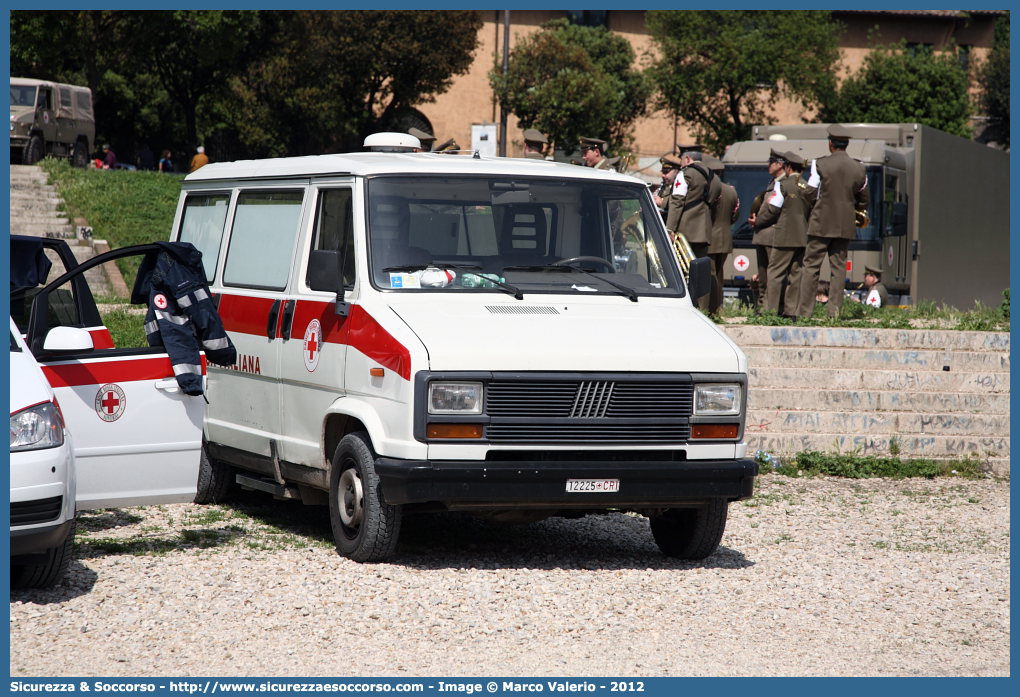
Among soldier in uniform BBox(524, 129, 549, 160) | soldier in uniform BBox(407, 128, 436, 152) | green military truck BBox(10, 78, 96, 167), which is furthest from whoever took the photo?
green military truck BBox(10, 78, 96, 167)

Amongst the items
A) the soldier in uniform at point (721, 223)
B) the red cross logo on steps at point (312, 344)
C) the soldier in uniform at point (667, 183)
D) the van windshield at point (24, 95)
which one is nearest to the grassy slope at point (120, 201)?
the van windshield at point (24, 95)

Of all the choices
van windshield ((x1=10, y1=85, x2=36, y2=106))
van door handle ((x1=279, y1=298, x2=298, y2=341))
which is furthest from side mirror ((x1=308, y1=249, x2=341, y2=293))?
van windshield ((x1=10, y1=85, x2=36, y2=106))

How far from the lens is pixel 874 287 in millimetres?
18000

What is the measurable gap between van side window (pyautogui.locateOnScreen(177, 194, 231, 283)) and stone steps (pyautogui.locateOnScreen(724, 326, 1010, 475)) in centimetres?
499

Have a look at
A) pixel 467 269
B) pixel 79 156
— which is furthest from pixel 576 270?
pixel 79 156

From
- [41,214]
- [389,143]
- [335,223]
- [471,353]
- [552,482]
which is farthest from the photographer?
[41,214]

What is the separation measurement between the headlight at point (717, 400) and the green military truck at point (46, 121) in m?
26.9

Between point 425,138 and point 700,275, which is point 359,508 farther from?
point 425,138

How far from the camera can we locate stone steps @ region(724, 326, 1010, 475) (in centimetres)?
1148

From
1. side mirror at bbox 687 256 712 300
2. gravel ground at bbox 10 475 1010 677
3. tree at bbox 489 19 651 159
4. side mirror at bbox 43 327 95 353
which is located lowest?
gravel ground at bbox 10 475 1010 677

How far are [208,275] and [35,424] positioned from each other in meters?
3.05

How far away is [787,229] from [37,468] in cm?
980

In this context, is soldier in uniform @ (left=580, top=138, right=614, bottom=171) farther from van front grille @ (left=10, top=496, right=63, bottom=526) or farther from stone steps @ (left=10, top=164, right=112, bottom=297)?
van front grille @ (left=10, top=496, right=63, bottom=526)

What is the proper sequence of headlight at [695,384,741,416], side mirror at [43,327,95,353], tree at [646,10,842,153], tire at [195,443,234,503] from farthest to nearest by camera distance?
tree at [646,10,842,153]
tire at [195,443,234,503]
headlight at [695,384,741,416]
side mirror at [43,327,95,353]
